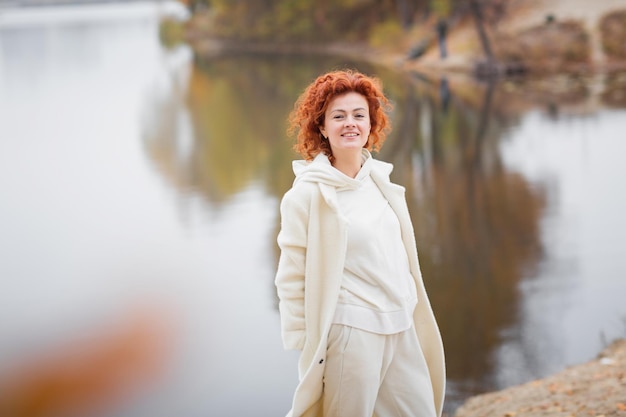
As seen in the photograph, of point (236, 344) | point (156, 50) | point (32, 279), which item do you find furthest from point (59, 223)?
point (156, 50)

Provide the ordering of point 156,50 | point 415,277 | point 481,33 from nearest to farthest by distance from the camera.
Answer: point 415,277, point 481,33, point 156,50

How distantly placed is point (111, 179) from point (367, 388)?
12.5 metres

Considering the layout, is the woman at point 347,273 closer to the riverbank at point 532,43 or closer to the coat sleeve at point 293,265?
the coat sleeve at point 293,265

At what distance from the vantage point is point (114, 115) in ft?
73.1

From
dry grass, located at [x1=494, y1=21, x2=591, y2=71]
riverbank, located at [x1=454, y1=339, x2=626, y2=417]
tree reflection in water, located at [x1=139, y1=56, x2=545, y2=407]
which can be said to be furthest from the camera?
dry grass, located at [x1=494, y1=21, x2=591, y2=71]

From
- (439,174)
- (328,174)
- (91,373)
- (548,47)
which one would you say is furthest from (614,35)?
(328,174)

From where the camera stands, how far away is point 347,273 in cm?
311

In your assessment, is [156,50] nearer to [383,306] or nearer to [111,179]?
[111,179]

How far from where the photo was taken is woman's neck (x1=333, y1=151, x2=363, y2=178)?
3.16 m

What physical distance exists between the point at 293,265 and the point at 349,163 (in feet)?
1.25

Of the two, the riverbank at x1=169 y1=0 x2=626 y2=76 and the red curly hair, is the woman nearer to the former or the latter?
the red curly hair

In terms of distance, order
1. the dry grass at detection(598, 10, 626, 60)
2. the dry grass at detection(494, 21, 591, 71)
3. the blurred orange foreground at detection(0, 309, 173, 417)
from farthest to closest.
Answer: the dry grass at detection(494, 21, 591, 71)
the dry grass at detection(598, 10, 626, 60)
the blurred orange foreground at detection(0, 309, 173, 417)

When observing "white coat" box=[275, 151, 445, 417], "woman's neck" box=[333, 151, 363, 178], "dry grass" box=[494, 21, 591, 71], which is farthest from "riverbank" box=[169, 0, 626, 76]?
"white coat" box=[275, 151, 445, 417]

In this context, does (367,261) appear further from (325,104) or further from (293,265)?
(325,104)
